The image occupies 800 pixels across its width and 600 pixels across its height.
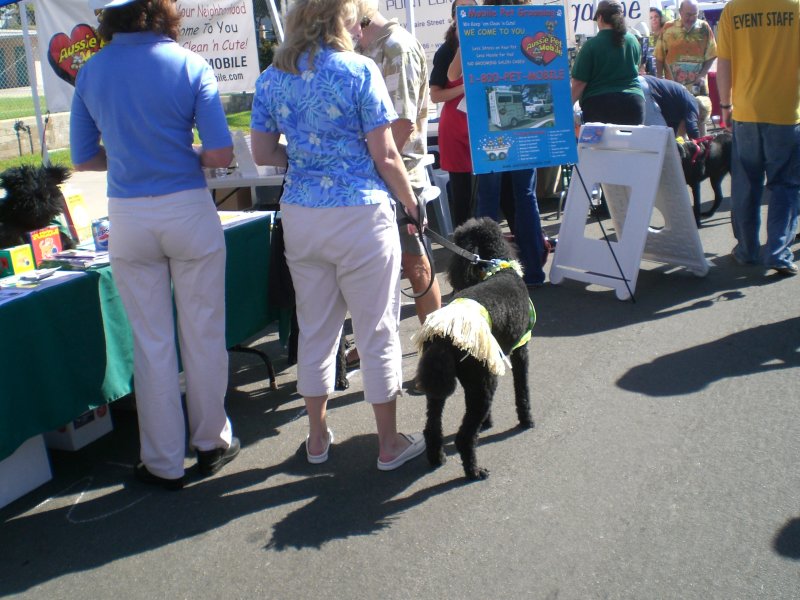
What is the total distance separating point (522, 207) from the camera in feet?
18.2

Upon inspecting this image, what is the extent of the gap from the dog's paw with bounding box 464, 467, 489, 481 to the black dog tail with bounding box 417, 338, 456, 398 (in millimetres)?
400

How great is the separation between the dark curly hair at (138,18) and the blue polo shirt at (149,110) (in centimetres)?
3

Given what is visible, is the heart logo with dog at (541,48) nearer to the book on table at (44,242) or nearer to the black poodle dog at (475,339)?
the black poodle dog at (475,339)

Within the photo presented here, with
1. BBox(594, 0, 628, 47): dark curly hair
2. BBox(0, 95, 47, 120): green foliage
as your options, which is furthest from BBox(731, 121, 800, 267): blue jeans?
BBox(0, 95, 47, 120): green foliage

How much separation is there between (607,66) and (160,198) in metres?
4.70

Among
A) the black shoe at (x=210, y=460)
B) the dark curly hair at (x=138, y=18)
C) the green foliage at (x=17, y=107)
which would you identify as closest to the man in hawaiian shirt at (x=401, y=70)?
the dark curly hair at (x=138, y=18)

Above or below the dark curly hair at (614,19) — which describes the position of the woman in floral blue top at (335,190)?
below

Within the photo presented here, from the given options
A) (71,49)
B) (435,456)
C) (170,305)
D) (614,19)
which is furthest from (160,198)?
(614,19)

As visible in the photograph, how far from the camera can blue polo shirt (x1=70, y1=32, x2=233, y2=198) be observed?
2973 millimetres

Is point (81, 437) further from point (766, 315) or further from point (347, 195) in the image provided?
point (766, 315)

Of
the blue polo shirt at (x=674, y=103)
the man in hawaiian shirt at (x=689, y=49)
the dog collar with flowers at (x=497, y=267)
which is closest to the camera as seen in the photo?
the dog collar with flowers at (x=497, y=267)

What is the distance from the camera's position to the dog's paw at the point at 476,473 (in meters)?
3.30

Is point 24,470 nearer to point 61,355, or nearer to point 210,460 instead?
point 61,355

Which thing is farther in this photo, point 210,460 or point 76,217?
point 76,217
